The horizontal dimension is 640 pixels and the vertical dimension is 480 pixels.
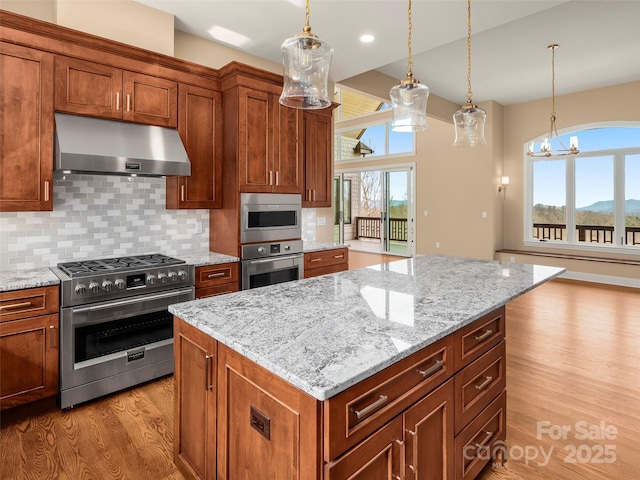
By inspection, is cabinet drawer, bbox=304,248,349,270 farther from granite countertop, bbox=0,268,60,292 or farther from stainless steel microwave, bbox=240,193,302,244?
granite countertop, bbox=0,268,60,292

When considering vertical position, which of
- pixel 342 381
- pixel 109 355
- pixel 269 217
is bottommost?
pixel 109 355

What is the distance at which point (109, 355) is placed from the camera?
8.58ft

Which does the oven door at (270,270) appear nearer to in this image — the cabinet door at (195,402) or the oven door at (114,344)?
the oven door at (114,344)

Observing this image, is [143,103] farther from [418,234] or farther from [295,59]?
[418,234]

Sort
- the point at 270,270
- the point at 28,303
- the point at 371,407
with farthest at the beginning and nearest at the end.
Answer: the point at 270,270
the point at 28,303
the point at 371,407

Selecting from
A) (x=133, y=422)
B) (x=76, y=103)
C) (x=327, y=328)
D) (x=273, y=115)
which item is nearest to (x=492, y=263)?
(x=327, y=328)

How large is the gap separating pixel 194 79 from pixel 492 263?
2944 mm

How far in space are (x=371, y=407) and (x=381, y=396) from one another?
0.18 ft

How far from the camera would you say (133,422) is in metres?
2.34

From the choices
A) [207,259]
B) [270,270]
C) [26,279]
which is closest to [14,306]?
[26,279]

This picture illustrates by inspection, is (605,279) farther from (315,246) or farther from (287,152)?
(287,152)

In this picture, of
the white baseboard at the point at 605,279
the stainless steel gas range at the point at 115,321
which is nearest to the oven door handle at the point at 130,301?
the stainless steel gas range at the point at 115,321

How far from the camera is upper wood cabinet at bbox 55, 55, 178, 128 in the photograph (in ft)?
8.63

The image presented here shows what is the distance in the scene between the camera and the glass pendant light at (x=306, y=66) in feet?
5.30
